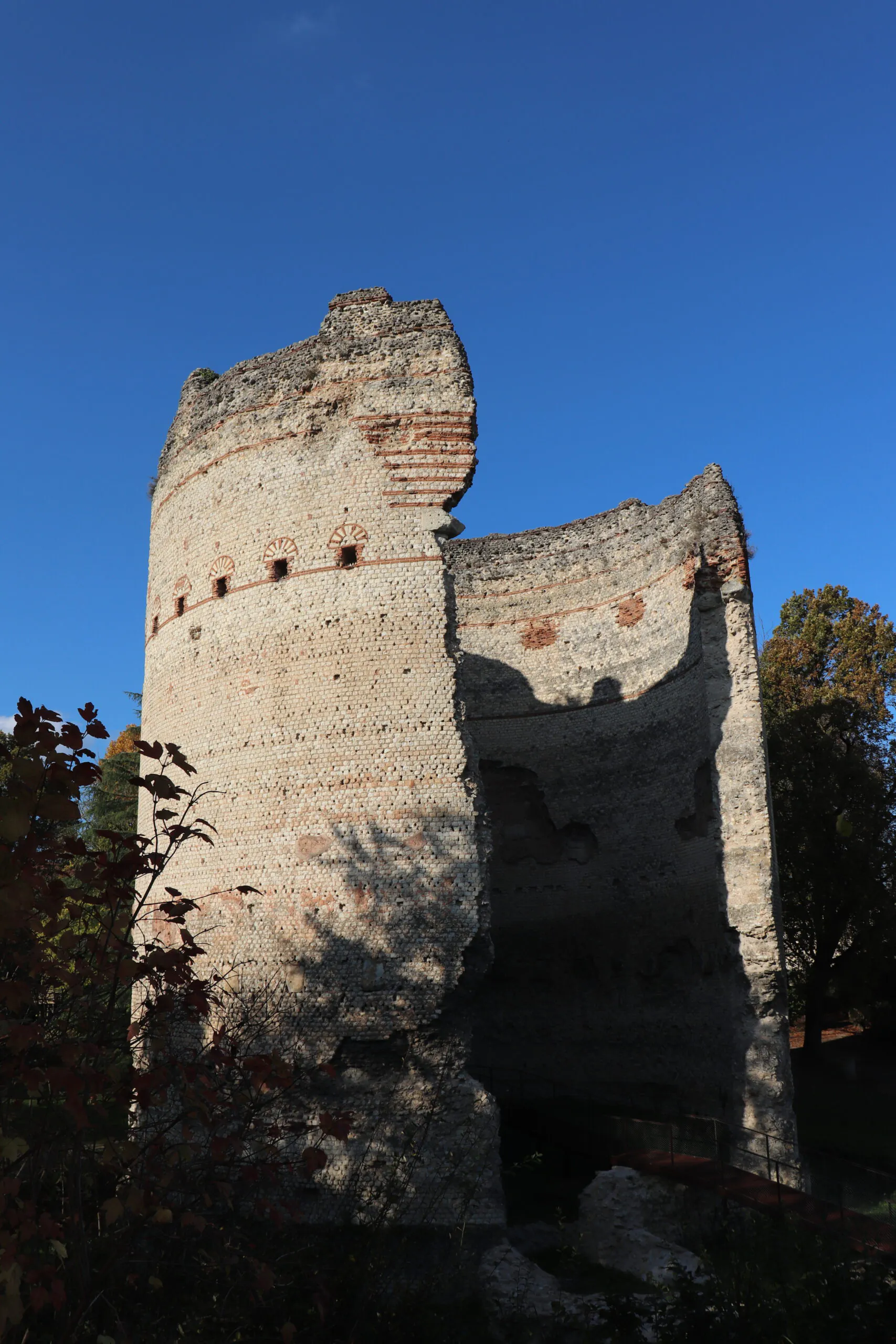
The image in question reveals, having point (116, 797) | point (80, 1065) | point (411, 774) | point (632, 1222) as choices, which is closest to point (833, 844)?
point (632, 1222)

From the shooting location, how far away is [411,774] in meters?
8.49

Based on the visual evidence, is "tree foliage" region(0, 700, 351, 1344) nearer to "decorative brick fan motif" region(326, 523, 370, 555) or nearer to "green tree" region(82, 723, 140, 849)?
"decorative brick fan motif" region(326, 523, 370, 555)

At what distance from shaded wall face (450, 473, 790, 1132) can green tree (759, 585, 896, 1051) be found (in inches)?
183

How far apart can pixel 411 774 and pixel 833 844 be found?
12039 mm

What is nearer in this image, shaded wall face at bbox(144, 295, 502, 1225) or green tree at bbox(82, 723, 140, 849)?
shaded wall face at bbox(144, 295, 502, 1225)

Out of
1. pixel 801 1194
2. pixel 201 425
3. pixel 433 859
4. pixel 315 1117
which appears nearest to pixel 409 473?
pixel 201 425

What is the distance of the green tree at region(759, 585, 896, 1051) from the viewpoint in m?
17.6

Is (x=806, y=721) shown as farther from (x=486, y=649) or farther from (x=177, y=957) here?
(x=177, y=957)

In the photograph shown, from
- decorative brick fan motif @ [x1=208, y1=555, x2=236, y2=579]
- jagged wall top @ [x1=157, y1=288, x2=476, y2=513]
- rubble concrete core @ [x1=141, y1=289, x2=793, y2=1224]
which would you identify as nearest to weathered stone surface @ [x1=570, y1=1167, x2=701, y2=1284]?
rubble concrete core @ [x1=141, y1=289, x2=793, y2=1224]

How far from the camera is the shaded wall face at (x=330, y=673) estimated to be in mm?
8180

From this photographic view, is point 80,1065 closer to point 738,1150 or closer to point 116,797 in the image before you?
point 738,1150

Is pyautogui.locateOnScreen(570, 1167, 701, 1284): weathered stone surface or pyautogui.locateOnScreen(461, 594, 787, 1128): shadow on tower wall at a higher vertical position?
pyautogui.locateOnScreen(461, 594, 787, 1128): shadow on tower wall

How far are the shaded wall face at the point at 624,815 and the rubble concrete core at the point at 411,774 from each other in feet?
0.15

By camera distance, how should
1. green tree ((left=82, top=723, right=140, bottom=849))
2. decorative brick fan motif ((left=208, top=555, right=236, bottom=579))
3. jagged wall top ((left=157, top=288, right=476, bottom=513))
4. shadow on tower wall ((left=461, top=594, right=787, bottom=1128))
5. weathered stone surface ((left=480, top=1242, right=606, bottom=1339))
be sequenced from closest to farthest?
weathered stone surface ((left=480, top=1242, right=606, bottom=1339)), jagged wall top ((left=157, top=288, right=476, bottom=513)), decorative brick fan motif ((left=208, top=555, right=236, bottom=579)), shadow on tower wall ((left=461, top=594, right=787, bottom=1128)), green tree ((left=82, top=723, right=140, bottom=849))
